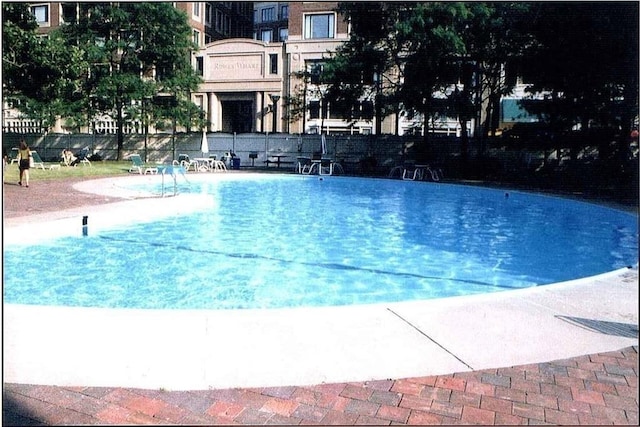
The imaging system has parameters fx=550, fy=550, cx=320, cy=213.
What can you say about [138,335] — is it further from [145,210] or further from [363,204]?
[363,204]

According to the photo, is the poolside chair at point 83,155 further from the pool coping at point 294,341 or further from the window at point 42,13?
the pool coping at point 294,341

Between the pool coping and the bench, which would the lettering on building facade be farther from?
the pool coping

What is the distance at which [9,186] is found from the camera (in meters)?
18.5

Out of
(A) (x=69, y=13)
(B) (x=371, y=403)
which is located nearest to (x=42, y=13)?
(A) (x=69, y=13)

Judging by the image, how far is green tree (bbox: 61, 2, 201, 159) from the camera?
36.6 m

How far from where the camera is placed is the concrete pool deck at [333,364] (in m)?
3.24

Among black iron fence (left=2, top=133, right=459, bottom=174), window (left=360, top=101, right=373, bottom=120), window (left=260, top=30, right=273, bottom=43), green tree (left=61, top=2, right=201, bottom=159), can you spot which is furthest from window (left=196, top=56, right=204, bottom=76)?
window (left=360, top=101, right=373, bottom=120)

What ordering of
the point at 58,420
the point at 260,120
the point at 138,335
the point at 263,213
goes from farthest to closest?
the point at 260,120
the point at 263,213
the point at 138,335
the point at 58,420

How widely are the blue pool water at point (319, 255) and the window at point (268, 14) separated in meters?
50.4

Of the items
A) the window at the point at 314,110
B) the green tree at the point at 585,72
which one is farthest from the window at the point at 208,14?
the green tree at the point at 585,72

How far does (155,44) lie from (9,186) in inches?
870

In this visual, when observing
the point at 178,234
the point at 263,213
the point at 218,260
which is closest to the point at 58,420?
the point at 218,260

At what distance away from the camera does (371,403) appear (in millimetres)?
3352

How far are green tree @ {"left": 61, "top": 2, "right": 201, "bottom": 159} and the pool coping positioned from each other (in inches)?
1361
